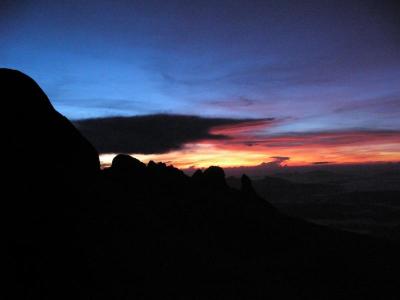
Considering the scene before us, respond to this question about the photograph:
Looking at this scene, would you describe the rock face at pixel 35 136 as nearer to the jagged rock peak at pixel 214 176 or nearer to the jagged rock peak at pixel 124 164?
the jagged rock peak at pixel 124 164

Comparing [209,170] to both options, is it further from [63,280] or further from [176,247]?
[63,280]

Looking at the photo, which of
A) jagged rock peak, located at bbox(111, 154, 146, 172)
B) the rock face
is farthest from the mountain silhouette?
jagged rock peak, located at bbox(111, 154, 146, 172)

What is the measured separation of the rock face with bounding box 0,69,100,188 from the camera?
2973 centimetres

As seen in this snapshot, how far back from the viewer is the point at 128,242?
5056 cm

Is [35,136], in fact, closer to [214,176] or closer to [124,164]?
[124,164]

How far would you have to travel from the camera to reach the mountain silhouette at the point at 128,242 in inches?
1118

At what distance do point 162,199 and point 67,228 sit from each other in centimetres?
6868

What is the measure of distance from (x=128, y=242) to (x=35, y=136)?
968 inches

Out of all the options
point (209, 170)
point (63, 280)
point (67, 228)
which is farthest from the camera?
→ point (209, 170)

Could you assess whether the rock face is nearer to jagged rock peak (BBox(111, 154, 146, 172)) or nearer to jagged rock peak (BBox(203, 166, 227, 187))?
jagged rock peak (BBox(111, 154, 146, 172))

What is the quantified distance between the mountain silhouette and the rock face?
0.12m

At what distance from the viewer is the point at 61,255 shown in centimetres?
2980

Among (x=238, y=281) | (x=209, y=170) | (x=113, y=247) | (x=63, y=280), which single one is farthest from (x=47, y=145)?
(x=209, y=170)

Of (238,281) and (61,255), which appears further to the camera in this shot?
(238,281)
